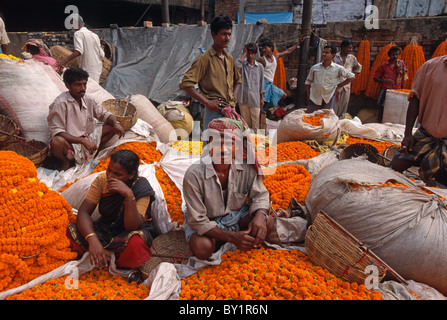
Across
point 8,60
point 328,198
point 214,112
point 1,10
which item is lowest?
point 328,198

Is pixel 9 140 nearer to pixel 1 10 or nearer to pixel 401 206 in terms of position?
pixel 401 206

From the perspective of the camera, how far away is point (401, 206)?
7.03 feet

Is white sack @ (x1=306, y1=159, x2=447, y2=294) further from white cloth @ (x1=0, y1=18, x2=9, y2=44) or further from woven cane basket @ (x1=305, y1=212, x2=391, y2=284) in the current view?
white cloth @ (x1=0, y1=18, x2=9, y2=44)

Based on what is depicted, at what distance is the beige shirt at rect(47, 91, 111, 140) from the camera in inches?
145

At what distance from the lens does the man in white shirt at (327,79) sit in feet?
18.2

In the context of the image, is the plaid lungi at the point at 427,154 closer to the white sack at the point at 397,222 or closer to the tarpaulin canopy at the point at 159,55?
the white sack at the point at 397,222

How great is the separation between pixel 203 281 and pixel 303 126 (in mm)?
3043

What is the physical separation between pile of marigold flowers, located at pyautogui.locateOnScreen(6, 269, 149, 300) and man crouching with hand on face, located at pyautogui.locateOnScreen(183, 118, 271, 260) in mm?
514

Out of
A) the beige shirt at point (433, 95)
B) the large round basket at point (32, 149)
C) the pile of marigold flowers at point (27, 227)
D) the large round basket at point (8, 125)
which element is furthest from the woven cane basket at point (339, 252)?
→ the large round basket at point (8, 125)

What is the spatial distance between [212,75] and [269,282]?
7.51 feet

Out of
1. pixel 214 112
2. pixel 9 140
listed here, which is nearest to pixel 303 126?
pixel 214 112

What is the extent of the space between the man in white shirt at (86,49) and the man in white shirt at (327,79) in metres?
4.24

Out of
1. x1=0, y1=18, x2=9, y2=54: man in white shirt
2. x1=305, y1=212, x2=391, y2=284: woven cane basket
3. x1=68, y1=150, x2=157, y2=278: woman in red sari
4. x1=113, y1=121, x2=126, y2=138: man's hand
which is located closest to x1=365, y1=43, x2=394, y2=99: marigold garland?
x1=113, y1=121, x2=126, y2=138: man's hand

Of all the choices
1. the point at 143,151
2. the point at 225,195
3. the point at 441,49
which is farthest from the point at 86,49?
the point at 441,49
